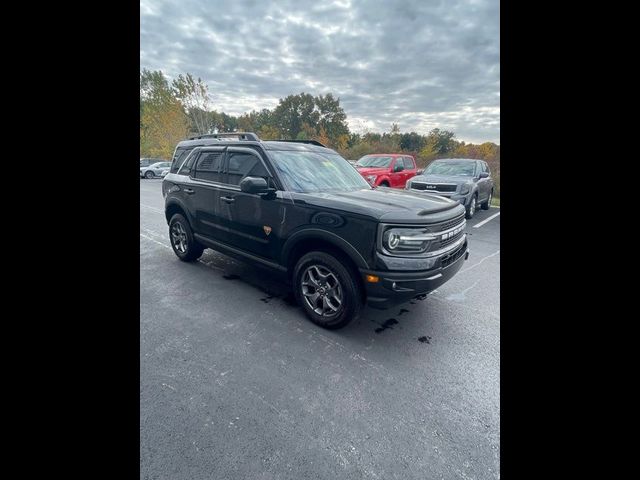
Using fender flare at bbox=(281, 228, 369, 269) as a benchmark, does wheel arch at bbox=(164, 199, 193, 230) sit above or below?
above

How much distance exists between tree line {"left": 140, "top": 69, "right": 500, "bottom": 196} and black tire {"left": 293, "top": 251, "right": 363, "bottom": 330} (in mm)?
18709

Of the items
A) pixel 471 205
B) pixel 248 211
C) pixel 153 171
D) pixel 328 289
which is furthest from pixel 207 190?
pixel 153 171

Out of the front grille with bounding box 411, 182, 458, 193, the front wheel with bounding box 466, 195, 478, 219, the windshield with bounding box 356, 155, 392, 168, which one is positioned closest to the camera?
the front grille with bounding box 411, 182, 458, 193

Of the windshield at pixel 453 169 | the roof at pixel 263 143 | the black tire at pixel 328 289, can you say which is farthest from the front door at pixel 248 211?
the windshield at pixel 453 169

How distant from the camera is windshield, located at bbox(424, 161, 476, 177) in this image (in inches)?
396

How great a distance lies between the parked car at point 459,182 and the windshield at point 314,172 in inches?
215

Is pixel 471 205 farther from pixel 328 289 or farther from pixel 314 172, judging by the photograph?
pixel 328 289

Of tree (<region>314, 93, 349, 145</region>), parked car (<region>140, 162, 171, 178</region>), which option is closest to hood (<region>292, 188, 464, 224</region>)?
parked car (<region>140, 162, 171, 178</region>)

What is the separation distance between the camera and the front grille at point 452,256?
10.0 feet

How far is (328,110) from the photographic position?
50938mm

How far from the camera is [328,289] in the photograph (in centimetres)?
322

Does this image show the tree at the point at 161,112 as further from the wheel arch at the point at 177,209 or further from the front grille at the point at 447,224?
the front grille at the point at 447,224

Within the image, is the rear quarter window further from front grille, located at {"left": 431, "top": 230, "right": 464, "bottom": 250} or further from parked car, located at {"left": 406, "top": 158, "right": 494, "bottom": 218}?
parked car, located at {"left": 406, "top": 158, "right": 494, "bottom": 218}
